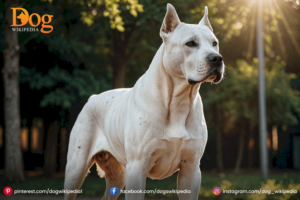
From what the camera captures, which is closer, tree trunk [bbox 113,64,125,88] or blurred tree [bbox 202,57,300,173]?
tree trunk [bbox 113,64,125,88]

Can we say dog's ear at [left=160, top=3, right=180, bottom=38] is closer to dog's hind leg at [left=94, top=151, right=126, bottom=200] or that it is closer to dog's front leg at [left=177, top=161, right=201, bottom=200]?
dog's front leg at [left=177, top=161, right=201, bottom=200]

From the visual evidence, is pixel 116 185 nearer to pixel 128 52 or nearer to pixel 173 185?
pixel 173 185

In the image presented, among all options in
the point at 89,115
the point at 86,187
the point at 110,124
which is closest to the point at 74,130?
the point at 89,115

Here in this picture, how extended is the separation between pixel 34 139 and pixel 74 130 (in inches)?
944

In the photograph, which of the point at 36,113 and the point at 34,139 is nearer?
the point at 36,113

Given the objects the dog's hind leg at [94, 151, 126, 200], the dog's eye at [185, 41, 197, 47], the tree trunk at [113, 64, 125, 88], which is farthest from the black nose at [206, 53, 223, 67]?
the tree trunk at [113, 64, 125, 88]

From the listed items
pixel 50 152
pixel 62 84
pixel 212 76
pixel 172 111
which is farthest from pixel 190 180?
pixel 50 152

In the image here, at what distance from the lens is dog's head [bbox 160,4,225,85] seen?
3.01 m

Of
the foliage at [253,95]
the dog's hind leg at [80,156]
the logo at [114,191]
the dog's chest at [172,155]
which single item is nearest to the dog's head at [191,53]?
the dog's chest at [172,155]

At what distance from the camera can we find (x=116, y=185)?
4.52 meters

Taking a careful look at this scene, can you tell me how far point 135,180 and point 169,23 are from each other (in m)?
1.56

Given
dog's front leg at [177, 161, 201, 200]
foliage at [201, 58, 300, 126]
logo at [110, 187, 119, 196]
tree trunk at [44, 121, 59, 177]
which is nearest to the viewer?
dog's front leg at [177, 161, 201, 200]

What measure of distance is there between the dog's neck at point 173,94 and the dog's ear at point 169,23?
0.55 ft

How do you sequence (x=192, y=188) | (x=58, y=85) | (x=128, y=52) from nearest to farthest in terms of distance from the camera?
(x=192, y=188), (x=58, y=85), (x=128, y=52)
